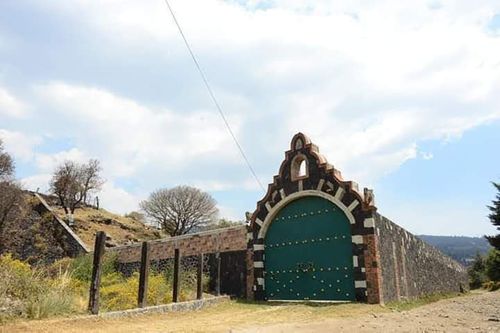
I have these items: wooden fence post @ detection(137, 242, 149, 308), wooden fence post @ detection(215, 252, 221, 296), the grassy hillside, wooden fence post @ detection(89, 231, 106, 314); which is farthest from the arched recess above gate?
the grassy hillside

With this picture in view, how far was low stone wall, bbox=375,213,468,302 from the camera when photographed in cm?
1573

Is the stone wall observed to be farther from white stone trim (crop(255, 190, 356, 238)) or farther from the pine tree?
the pine tree

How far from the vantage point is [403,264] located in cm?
1814

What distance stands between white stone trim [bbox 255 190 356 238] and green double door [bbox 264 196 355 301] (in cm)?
19

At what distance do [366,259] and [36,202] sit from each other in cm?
2878

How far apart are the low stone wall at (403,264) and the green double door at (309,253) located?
1.26 metres

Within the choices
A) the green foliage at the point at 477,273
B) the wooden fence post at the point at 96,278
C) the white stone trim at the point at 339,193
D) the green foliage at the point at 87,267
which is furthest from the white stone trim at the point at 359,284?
the green foliage at the point at 477,273

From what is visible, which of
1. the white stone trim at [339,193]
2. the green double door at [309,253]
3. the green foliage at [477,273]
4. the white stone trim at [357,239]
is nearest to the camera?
the white stone trim at [357,239]

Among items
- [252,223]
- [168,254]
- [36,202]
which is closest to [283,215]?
[252,223]

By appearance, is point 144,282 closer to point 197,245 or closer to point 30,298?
point 30,298

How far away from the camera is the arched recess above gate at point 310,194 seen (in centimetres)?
1542

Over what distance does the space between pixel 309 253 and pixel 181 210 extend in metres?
31.9

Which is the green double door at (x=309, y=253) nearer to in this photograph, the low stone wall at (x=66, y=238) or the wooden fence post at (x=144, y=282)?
the wooden fence post at (x=144, y=282)

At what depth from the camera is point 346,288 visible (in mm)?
15656
